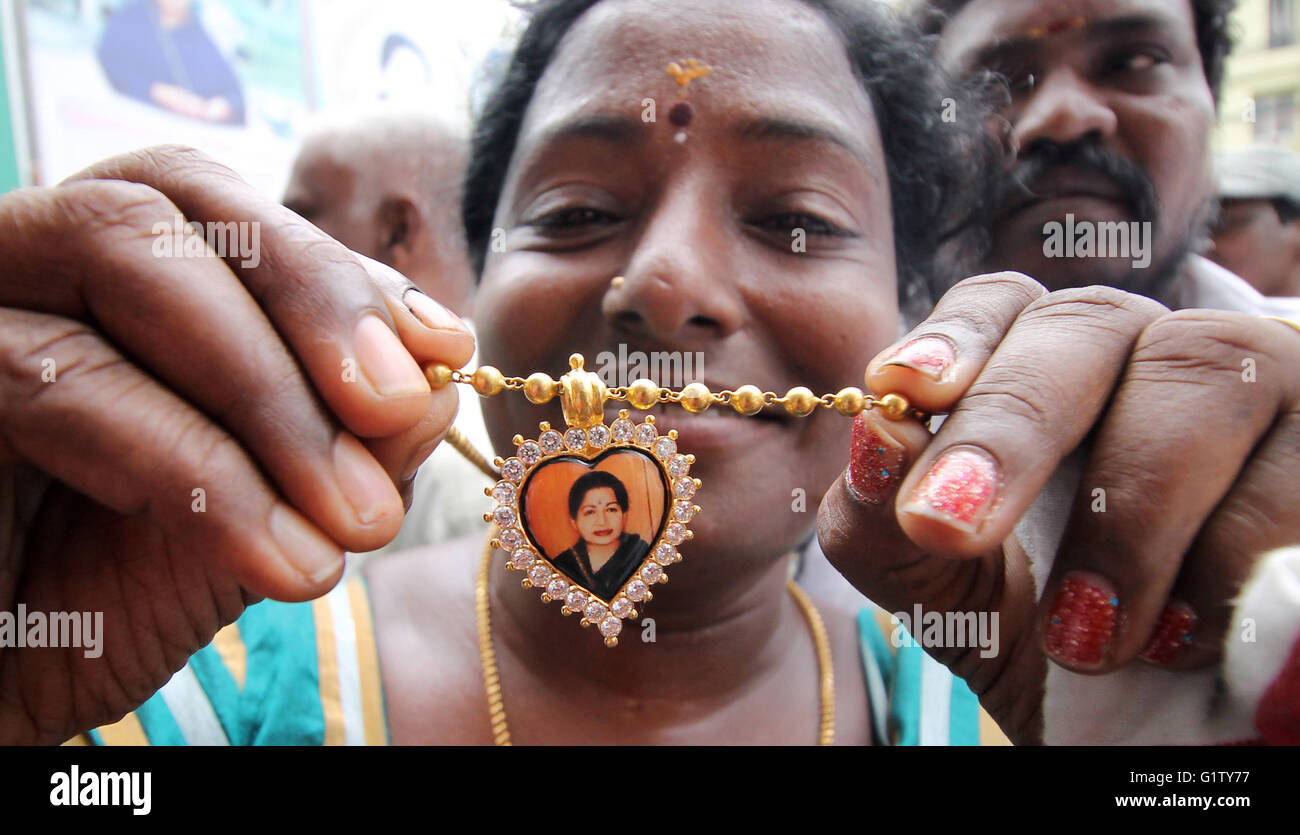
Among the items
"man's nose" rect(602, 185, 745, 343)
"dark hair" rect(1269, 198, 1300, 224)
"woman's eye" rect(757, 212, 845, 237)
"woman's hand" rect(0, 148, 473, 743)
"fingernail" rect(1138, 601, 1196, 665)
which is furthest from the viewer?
"dark hair" rect(1269, 198, 1300, 224)

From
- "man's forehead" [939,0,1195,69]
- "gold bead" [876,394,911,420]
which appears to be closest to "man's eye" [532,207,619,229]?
"gold bead" [876,394,911,420]

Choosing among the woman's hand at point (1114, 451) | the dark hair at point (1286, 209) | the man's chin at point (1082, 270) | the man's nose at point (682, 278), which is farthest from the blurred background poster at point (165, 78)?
the dark hair at point (1286, 209)

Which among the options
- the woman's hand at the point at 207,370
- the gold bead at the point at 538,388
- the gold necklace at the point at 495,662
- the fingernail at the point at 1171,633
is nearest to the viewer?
the woman's hand at the point at 207,370

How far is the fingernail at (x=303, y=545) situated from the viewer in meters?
0.65

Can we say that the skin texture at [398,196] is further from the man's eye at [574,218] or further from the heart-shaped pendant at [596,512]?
the heart-shaped pendant at [596,512]

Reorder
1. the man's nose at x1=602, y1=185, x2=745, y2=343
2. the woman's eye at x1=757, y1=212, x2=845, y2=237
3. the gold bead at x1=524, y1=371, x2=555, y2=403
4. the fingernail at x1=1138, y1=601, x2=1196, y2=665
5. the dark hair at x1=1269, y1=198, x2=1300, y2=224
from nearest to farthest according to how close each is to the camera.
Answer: the fingernail at x1=1138, y1=601, x2=1196, y2=665
the gold bead at x1=524, y1=371, x2=555, y2=403
the man's nose at x1=602, y1=185, x2=745, y2=343
the woman's eye at x1=757, y1=212, x2=845, y2=237
the dark hair at x1=1269, y1=198, x2=1300, y2=224

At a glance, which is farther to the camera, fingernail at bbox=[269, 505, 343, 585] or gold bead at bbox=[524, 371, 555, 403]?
gold bead at bbox=[524, 371, 555, 403]

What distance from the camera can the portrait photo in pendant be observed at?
0.90 meters

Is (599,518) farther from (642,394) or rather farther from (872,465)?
(872,465)

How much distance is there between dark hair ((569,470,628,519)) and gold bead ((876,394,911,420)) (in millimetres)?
315

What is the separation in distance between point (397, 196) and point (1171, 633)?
150 cm

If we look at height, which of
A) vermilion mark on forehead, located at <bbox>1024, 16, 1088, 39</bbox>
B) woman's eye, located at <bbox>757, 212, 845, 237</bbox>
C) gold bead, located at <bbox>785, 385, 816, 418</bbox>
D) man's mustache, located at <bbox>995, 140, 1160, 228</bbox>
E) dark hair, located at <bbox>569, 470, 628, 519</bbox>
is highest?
vermilion mark on forehead, located at <bbox>1024, 16, 1088, 39</bbox>

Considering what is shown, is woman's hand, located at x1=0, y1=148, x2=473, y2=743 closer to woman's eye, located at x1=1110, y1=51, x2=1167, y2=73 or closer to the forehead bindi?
the forehead bindi

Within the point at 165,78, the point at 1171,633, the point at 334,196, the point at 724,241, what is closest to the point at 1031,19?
the point at 724,241
